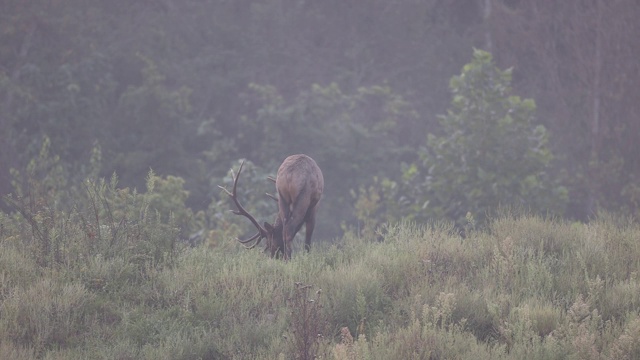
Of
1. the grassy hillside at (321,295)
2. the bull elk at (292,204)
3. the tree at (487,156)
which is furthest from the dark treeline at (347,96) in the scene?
the grassy hillside at (321,295)

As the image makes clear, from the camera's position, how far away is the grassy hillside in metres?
6.25

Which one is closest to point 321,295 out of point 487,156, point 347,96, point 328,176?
point 487,156

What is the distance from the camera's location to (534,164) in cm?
1720

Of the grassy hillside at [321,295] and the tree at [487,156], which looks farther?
the tree at [487,156]

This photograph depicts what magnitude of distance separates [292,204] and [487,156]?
8.35 metres

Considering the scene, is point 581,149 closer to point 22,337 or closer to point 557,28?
point 557,28

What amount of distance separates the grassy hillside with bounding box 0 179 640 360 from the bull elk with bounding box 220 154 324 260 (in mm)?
765

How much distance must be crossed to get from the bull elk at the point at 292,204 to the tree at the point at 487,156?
7548mm

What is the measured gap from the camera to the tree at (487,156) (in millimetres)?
16906

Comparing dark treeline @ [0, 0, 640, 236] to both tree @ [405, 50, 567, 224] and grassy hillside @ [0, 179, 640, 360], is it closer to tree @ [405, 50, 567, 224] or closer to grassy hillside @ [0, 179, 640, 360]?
tree @ [405, 50, 567, 224]

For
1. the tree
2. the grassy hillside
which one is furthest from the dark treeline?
the grassy hillside

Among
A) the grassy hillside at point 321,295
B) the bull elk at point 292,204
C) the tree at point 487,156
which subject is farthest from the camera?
the tree at point 487,156

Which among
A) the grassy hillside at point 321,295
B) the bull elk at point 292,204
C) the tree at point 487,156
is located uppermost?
the tree at point 487,156

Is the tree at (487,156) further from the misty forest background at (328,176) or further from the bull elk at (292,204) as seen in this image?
the bull elk at (292,204)
